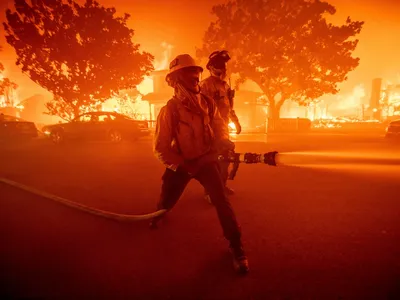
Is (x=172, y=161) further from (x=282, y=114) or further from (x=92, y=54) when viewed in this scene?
(x=282, y=114)

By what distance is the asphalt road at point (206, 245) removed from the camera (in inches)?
87.2

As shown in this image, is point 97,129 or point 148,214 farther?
point 97,129

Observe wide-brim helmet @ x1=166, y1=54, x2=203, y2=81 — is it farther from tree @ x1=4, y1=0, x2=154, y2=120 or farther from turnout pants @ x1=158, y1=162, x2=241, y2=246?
tree @ x1=4, y1=0, x2=154, y2=120

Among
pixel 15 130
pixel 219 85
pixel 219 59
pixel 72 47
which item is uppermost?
pixel 72 47

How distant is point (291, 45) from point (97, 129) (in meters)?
18.6

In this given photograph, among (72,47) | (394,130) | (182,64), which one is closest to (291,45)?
(394,130)

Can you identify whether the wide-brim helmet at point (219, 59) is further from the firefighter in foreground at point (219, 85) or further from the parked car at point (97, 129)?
the parked car at point (97, 129)

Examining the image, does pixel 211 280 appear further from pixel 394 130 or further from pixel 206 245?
pixel 394 130

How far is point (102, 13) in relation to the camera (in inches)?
811

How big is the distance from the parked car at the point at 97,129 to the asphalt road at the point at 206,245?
9148 mm

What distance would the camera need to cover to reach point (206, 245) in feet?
9.61

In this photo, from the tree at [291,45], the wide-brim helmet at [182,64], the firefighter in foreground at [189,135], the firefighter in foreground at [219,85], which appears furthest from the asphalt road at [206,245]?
the tree at [291,45]

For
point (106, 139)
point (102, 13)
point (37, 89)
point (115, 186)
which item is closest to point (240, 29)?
point (102, 13)

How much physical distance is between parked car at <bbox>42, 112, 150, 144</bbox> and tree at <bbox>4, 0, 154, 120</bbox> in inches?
282
